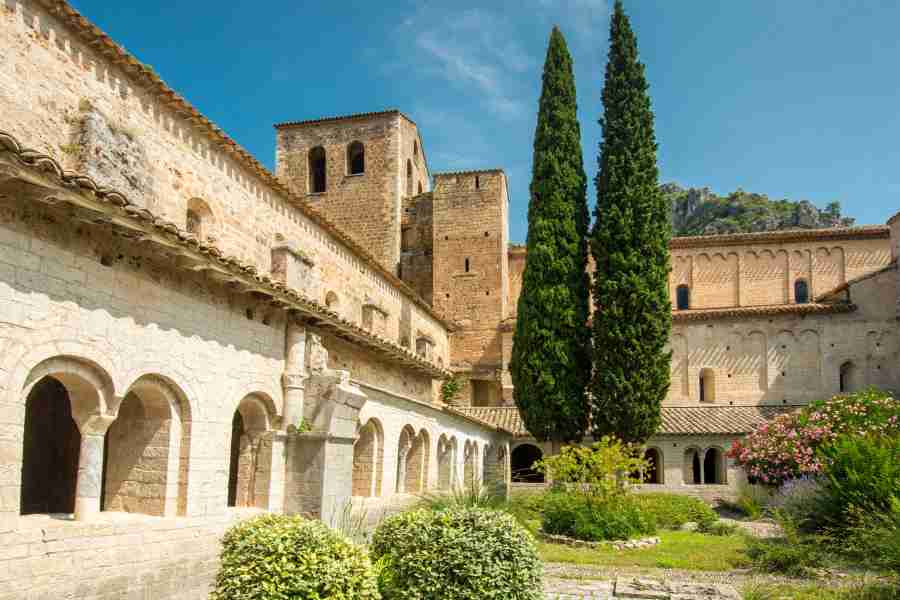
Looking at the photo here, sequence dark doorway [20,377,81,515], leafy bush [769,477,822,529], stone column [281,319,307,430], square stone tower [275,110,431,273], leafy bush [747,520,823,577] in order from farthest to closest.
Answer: square stone tower [275,110,431,273]
leafy bush [769,477,822,529]
leafy bush [747,520,823,577]
stone column [281,319,307,430]
dark doorway [20,377,81,515]

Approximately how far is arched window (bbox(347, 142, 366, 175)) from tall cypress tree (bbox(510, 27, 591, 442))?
1103 centimetres

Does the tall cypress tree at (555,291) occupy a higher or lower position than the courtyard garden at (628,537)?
higher

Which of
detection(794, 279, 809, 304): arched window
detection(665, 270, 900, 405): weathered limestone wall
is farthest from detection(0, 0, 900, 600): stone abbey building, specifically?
detection(794, 279, 809, 304): arched window

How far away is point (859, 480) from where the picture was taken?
45.8 feet

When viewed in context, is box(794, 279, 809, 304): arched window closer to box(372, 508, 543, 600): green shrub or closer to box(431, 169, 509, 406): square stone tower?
box(431, 169, 509, 406): square stone tower

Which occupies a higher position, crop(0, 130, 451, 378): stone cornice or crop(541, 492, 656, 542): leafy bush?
crop(0, 130, 451, 378): stone cornice

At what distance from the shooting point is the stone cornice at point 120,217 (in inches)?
235

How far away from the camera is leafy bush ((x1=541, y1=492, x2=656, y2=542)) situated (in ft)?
54.3

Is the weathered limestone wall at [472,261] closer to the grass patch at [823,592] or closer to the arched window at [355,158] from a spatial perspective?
the arched window at [355,158]

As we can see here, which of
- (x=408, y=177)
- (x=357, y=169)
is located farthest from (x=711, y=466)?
(x=357, y=169)

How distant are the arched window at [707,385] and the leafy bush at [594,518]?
50.5 ft

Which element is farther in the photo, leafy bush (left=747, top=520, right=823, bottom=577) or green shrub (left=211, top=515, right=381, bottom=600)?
leafy bush (left=747, top=520, right=823, bottom=577)

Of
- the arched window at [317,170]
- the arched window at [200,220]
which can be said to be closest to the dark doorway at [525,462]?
the arched window at [317,170]

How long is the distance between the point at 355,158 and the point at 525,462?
1608 cm
